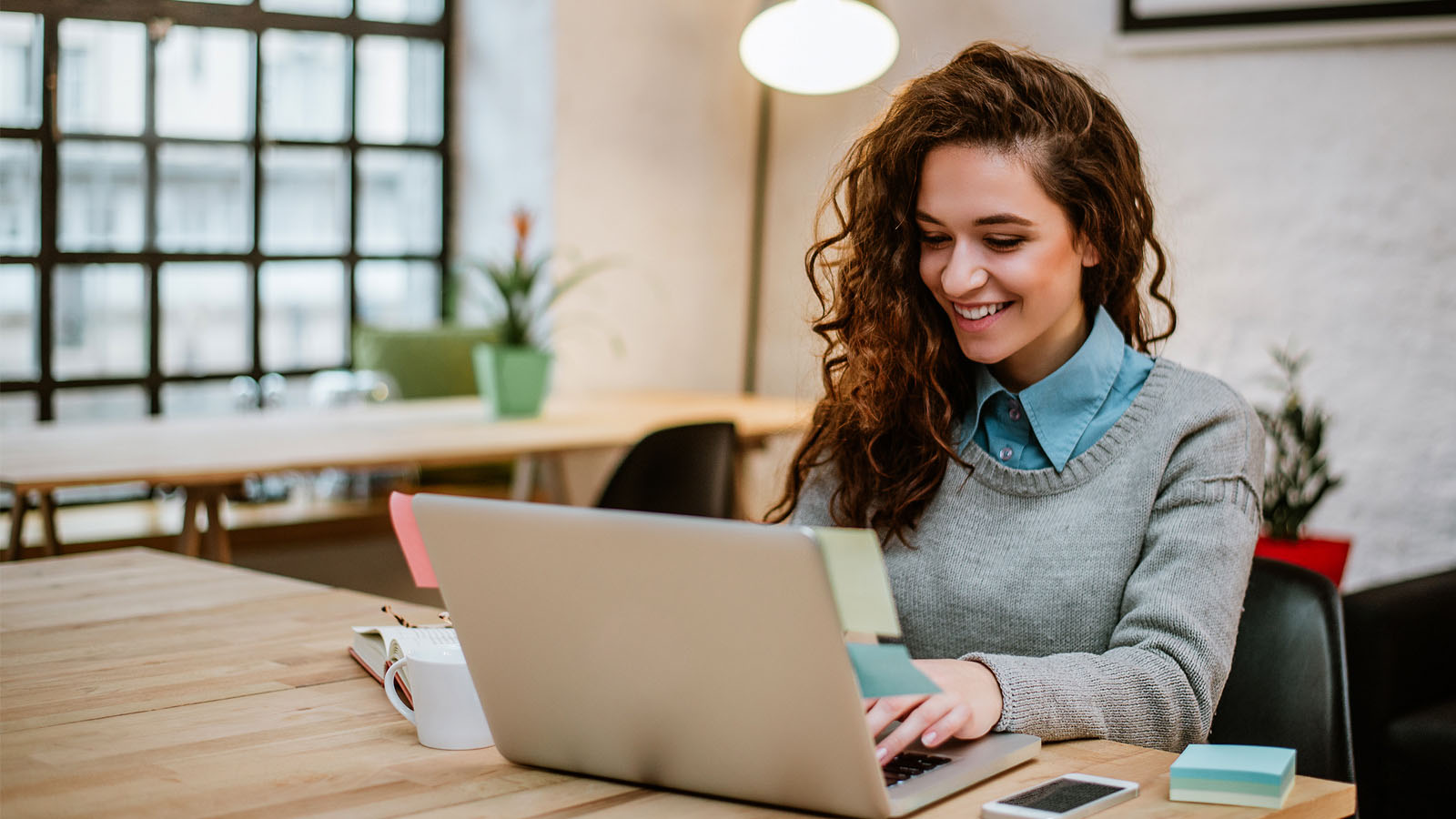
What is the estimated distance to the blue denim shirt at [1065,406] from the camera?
152 cm

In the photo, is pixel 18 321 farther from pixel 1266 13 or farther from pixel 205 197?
pixel 1266 13

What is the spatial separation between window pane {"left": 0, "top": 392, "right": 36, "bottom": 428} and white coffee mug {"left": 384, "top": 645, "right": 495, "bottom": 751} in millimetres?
3568

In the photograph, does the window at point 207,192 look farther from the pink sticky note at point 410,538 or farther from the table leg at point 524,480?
the pink sticky note at point 410,538

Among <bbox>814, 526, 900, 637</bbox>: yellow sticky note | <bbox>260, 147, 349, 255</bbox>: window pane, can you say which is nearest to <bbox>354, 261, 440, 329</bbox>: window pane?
<bbox>260, 147, 349, 255</bbox>: window pane

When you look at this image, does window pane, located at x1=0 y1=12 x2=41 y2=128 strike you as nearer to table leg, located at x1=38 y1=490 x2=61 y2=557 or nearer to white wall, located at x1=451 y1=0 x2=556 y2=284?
white wall, located at x1=451 y1=0 x2=556 y2=284

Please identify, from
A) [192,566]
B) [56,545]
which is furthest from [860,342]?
[56,545]

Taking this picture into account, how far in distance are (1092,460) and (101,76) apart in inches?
145

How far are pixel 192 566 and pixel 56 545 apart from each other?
46.1 inches

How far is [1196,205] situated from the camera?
13.6 feet

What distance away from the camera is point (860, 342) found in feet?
5.45

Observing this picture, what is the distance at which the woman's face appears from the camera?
1.48 metres

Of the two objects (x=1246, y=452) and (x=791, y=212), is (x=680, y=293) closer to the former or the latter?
(x=791, y=212)

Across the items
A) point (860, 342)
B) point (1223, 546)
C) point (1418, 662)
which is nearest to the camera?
point (1223, 546)

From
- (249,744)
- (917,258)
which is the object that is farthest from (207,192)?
(249,744)
